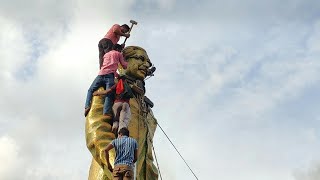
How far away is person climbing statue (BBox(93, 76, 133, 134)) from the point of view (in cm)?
1075

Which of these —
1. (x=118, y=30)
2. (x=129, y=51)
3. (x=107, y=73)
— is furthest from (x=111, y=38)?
(x=107, y=73)

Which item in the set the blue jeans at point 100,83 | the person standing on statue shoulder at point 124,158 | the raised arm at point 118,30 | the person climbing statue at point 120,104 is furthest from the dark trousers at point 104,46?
the person standing on statue shoulder at point 124,158

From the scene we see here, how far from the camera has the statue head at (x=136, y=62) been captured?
12.6 m

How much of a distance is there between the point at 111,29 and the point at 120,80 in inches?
74.0

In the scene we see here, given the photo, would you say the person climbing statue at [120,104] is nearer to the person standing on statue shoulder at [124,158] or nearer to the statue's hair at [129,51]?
the statue's hair at [129,51]

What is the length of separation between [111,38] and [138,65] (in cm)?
86

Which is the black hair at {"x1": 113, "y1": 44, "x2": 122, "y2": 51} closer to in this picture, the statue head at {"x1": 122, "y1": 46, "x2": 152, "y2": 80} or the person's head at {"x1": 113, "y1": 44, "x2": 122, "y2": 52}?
the person's head at {"x1": 113, "y1": 44, "x2": 122, "y2": 52}

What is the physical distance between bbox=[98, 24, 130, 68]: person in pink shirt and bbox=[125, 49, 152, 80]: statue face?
1.66 feet

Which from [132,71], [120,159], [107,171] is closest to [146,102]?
[132,71]

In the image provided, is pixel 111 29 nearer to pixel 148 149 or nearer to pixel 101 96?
pixel 101 96

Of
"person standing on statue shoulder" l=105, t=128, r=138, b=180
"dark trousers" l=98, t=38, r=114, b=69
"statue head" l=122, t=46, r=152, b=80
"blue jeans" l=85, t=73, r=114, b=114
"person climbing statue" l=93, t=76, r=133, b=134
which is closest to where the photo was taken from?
"person standing on statue shoulder" l=105, t=128, r=138, b=180

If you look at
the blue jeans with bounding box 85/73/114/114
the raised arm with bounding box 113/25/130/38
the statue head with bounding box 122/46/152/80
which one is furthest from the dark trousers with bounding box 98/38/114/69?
the blue jeans with bounding box 85/73/114/114

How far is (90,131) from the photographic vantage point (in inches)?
438

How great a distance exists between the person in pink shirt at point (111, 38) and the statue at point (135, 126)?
343 millimetres
